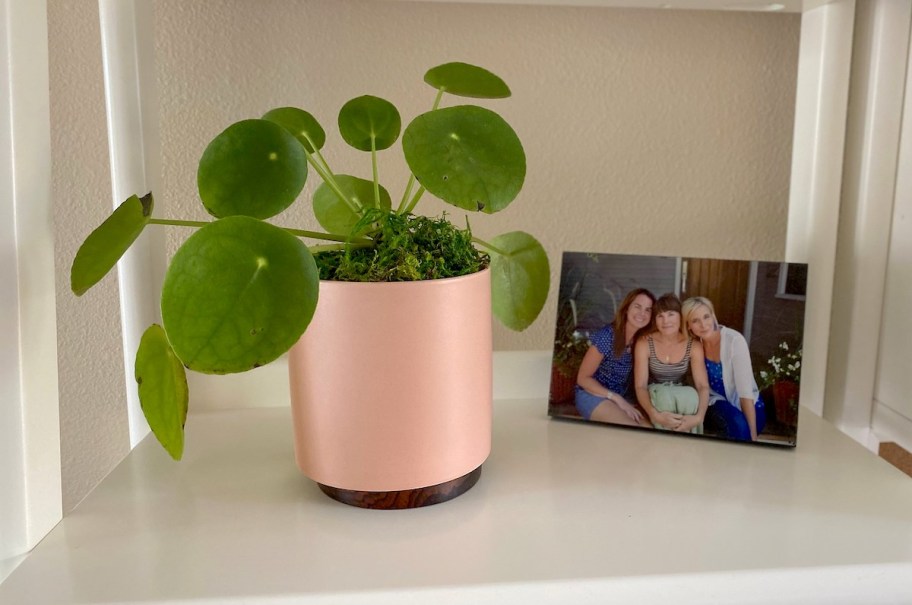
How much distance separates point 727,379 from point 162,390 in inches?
18.1

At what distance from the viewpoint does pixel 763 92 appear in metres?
0.83

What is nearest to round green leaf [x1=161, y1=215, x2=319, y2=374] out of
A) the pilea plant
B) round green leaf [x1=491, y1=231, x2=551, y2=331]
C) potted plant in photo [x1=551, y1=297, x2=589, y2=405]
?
the pilea plant

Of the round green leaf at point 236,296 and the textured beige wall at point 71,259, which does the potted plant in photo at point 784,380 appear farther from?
the textured beige wall at point 71,259

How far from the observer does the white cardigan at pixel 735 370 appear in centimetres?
66

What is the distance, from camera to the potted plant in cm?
44

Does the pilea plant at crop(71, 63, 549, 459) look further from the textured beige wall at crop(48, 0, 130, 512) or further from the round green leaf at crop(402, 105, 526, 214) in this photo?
the textured beige wall at crop(48, 0, 130, 512)

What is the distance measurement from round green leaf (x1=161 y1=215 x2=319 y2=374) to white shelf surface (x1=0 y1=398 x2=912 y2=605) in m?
0.14

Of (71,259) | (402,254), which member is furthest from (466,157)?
(71,259)

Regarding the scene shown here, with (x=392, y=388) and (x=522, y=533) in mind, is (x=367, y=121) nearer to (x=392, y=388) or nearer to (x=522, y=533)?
(x=392, y=388)

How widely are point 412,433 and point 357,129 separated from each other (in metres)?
0.23

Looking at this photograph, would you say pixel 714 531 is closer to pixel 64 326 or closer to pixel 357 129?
pixel 357 129

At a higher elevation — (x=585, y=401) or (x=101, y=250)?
(x=101, y=250)

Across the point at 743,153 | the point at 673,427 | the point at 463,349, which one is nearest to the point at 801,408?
the point at 673,427

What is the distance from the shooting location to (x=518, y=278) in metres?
0.63
